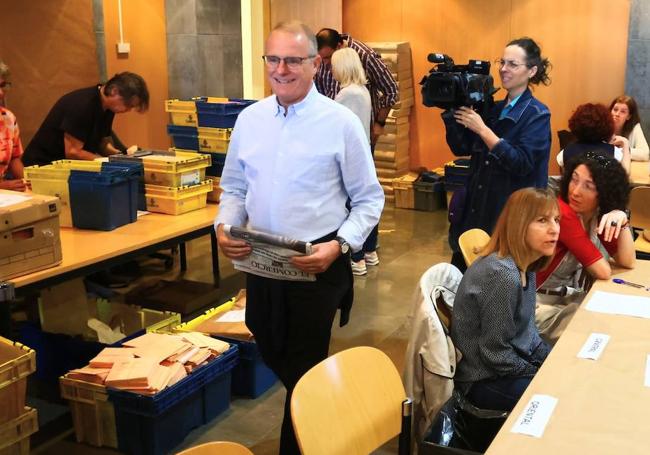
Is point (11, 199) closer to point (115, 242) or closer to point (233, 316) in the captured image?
point (115, 242)

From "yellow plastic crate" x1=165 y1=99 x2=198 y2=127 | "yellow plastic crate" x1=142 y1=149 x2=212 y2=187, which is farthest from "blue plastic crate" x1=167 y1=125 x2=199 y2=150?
"yellow plastic crate" x1=142 y1=149 x2=212 y2=187

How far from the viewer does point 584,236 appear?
3270 millimetres

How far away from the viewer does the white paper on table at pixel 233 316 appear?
3980 mm

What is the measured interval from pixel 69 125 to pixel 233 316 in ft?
5.53

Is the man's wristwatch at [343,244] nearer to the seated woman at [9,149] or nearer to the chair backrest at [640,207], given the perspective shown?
the seated woman at [9,149]

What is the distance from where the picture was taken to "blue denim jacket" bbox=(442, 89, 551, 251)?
3562 mm

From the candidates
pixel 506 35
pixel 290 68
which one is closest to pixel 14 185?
pixel 290 68

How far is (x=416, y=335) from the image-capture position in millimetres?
2822

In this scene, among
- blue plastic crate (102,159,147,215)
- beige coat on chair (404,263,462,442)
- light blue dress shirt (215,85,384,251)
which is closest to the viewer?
light blue dress shirt (215,85,384,251)

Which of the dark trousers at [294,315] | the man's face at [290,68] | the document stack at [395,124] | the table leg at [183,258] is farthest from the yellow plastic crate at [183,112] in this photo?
the document stack at [395,124]

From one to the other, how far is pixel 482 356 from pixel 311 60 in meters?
1.21

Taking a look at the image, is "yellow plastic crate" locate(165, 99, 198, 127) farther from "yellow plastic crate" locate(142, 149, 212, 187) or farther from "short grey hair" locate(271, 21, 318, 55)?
"short grey hair" locate(271, 21, 318, 55)

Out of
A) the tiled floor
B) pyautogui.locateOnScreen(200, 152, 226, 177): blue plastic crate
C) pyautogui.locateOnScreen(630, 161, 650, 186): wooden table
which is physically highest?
pyautogui.locateOnScreen(200, 152, 226, 177): blue plastic crate

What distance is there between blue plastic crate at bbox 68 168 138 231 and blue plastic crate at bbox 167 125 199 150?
2.70 feet
